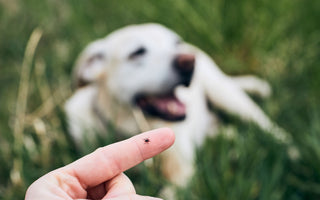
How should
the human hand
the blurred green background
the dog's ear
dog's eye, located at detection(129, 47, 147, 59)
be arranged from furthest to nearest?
1. the dog's ear
2. dog's eye, located at detection(129, 47, 147, 59)
3. the blurred green background
4. the human hand

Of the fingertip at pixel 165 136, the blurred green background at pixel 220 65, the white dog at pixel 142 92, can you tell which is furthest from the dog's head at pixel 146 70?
the fingertip at pixel 165 136

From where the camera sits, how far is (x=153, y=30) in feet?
6.19

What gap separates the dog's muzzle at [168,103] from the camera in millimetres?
1721

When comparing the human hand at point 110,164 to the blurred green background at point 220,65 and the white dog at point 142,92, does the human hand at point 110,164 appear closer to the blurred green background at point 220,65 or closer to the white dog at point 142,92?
the blurred green background at point 220,65

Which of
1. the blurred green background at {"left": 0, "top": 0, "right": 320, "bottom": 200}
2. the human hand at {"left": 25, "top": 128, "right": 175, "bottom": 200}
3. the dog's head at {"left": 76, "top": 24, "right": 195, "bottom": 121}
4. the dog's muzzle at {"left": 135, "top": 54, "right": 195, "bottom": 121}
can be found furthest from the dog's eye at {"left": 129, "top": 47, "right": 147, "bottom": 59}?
the human hand at {"left": 25, "top": 128, "right": 175, "bottom": 200}

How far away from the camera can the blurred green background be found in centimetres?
150

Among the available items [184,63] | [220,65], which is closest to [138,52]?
[184,63]

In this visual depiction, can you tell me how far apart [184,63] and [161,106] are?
0.23 meters

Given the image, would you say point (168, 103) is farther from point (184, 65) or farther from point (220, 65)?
point (220, 65)

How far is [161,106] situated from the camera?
70.6 inches

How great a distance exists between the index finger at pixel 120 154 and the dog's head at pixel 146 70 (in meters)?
0.94

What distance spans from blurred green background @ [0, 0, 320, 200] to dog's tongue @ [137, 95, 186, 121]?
0.21 meters

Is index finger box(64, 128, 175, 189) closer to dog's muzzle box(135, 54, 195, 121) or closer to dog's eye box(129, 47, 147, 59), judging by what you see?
dog's muzzle box(135, 54, 195, 121)

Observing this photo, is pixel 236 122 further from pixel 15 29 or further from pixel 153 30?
pixel 15 29
